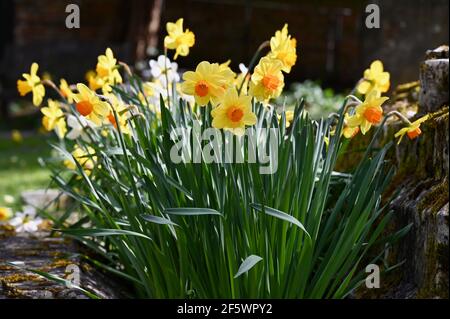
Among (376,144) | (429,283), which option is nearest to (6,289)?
(429,283)

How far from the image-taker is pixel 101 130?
273 centimetres

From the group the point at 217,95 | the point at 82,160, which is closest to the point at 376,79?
the point at 217,95

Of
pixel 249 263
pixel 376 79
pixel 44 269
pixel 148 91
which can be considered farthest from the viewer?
pixel 148 91

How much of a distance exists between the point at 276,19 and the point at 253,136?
311 inches

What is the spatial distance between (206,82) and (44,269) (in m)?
0.78

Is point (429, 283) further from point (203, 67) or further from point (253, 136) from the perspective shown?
point (203, 67)

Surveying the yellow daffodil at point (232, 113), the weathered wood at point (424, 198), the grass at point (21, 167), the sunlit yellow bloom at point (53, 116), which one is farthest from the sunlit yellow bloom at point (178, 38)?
the grass at point (21, 167)

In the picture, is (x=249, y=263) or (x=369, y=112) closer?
(x=249, y=263)

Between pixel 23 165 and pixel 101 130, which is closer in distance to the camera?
pixel 101 130

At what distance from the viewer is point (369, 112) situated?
2047mm
